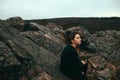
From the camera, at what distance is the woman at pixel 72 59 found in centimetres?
1473

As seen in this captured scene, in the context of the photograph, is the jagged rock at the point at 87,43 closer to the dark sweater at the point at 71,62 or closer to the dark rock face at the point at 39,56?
the dark rock face at the point at 39,56

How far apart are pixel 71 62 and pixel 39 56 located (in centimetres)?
310

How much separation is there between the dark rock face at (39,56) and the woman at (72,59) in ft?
2.38

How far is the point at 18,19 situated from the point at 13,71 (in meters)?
9.05

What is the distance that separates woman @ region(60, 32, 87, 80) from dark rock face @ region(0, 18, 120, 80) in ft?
2.38

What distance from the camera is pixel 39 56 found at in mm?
17328

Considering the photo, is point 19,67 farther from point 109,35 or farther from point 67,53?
point 109,35

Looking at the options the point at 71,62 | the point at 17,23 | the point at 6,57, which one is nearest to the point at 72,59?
the point at 71,62

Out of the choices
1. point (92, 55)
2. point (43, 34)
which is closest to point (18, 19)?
point (43, 34)

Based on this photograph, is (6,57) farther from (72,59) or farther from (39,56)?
(72,59)

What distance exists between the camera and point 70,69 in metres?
14.9

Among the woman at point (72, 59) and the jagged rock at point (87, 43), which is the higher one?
the woman at point (72, 59)

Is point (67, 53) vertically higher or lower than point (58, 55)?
higher

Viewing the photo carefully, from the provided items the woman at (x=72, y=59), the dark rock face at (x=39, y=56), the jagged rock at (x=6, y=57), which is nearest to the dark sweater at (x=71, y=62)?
the woman at (x=72, y=59)
